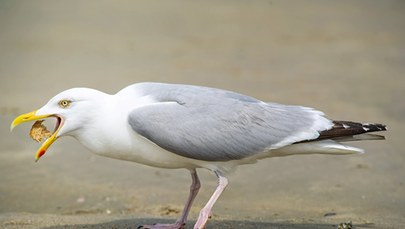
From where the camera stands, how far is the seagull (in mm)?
4738

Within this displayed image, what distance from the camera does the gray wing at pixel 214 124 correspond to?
15.5 ft

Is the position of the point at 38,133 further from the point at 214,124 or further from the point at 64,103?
the point at 214,124

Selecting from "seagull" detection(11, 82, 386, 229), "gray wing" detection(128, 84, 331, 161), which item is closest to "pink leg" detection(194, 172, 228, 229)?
"seagull" detection(11, 82, 386, 229)

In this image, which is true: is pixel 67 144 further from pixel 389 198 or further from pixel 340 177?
pixel 389 198

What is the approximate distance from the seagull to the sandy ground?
2.07 ft

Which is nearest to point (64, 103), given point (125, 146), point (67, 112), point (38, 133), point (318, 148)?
point (67, 112)

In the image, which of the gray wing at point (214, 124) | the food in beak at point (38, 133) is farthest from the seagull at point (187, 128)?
the food in beak at point (38, 133)

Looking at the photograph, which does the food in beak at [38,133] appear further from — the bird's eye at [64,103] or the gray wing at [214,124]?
→ the gray wing at [214,124]

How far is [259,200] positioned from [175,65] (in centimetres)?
454

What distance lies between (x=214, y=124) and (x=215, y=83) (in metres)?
4.98

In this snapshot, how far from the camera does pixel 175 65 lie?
10602 millimetres

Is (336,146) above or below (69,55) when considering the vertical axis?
above

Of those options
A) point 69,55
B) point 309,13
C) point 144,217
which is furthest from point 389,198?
point 309,13

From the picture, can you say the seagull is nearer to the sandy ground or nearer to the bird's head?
the bird's head
